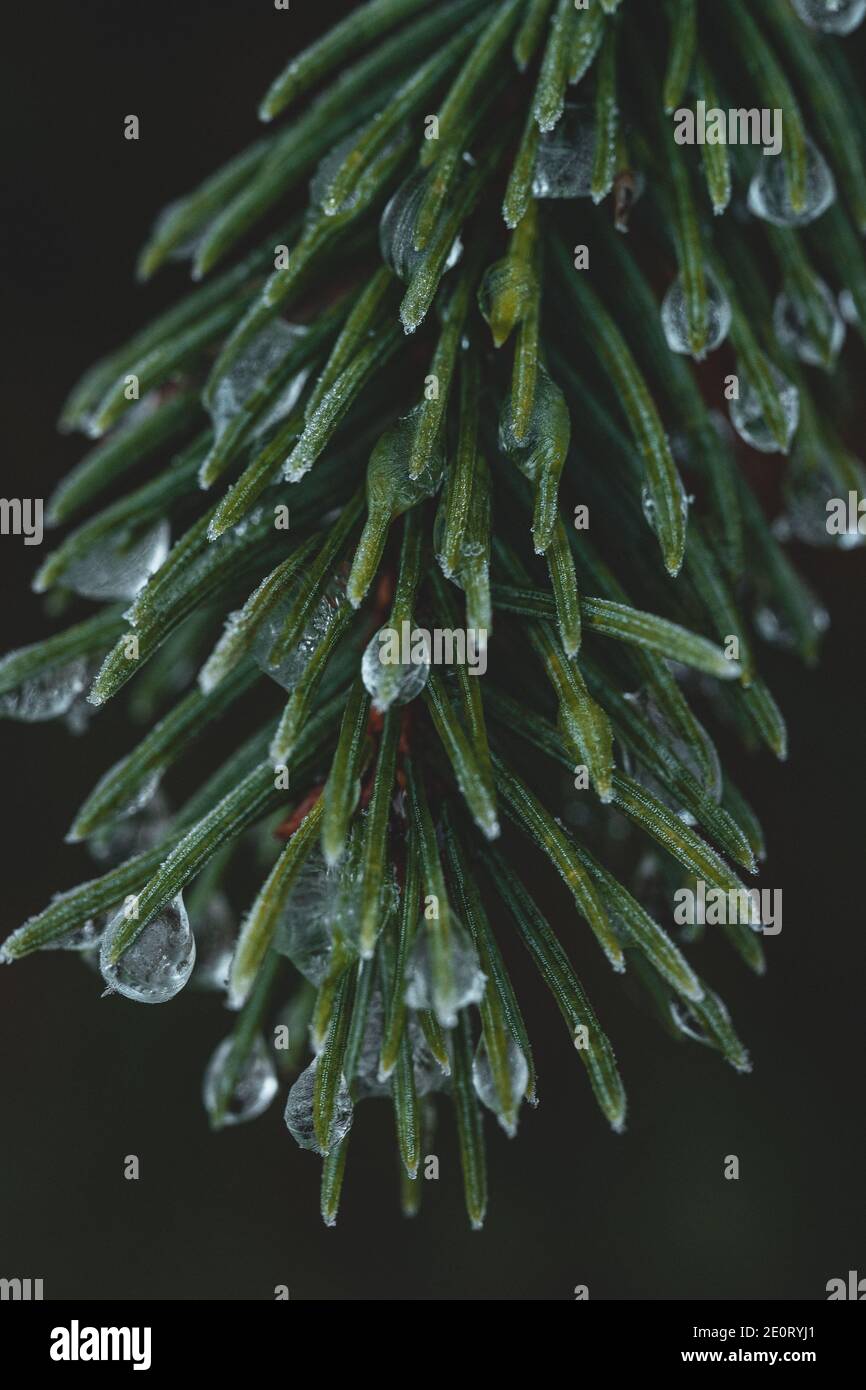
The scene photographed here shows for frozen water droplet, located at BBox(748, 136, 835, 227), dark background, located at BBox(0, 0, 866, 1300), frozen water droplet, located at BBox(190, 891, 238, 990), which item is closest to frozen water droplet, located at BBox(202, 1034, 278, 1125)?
frozen water droplet, located at BBox(190, 891, 238, 990)

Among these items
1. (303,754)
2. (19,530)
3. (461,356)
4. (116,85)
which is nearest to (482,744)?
(303,754)

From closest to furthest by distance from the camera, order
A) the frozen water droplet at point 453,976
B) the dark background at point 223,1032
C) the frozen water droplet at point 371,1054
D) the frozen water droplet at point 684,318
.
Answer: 1. the frozen water droplet at point 453,976
2. the frozen water droplet at point 371,1054
3. the frozen water droplet at point 684,318
4. the dark background at point 223,1032

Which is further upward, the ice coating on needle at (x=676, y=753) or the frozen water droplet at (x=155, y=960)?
the ice coating on needle at (x=676, y=753)

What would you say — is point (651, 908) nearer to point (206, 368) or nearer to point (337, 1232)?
point (206, 368)

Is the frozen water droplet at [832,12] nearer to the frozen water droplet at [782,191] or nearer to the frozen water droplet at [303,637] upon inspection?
the frozen water droplet at [782,191]

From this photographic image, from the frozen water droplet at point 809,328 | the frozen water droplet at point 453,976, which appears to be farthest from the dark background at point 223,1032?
the frozen water droplet at point 453,976

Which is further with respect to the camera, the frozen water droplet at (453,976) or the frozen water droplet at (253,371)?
→ the frozen water droplet at (253,371)

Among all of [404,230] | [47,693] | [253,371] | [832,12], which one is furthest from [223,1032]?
[832,12]
